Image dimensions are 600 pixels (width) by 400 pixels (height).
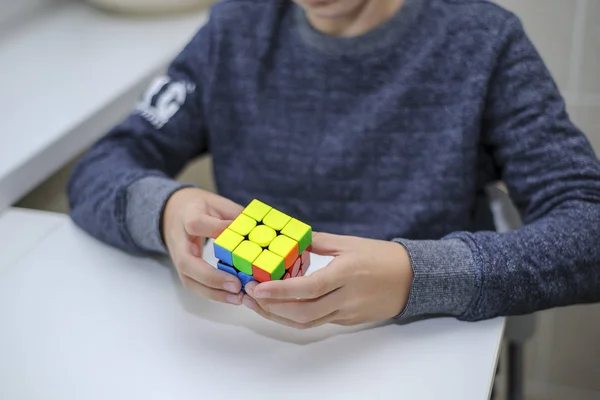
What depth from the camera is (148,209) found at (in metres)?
0.82

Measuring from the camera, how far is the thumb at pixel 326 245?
2.33ft

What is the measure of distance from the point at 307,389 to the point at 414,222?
277 mm

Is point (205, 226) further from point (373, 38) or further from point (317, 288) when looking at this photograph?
point (373, 38)

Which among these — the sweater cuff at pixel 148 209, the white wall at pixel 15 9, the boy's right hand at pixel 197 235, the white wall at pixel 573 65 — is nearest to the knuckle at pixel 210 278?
the boy's right hand at pixel 197 235

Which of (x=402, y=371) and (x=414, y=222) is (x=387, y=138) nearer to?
(x=414, y=222)

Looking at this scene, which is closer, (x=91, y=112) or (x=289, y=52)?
(x=289, y=52)

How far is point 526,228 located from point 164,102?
0.47 metres

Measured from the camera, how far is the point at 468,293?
27.9 inches

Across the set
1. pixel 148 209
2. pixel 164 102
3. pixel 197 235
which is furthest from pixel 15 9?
pixel 197 235

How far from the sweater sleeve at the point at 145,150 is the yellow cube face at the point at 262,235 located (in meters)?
0.21

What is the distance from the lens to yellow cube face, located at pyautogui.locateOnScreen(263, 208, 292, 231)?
2.19 ft

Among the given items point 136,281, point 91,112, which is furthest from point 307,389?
point 91,112

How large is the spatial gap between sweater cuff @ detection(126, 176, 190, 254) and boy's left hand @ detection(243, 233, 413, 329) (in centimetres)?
17

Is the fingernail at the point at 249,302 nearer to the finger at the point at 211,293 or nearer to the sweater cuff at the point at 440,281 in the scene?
the finger at the point at 211,293
